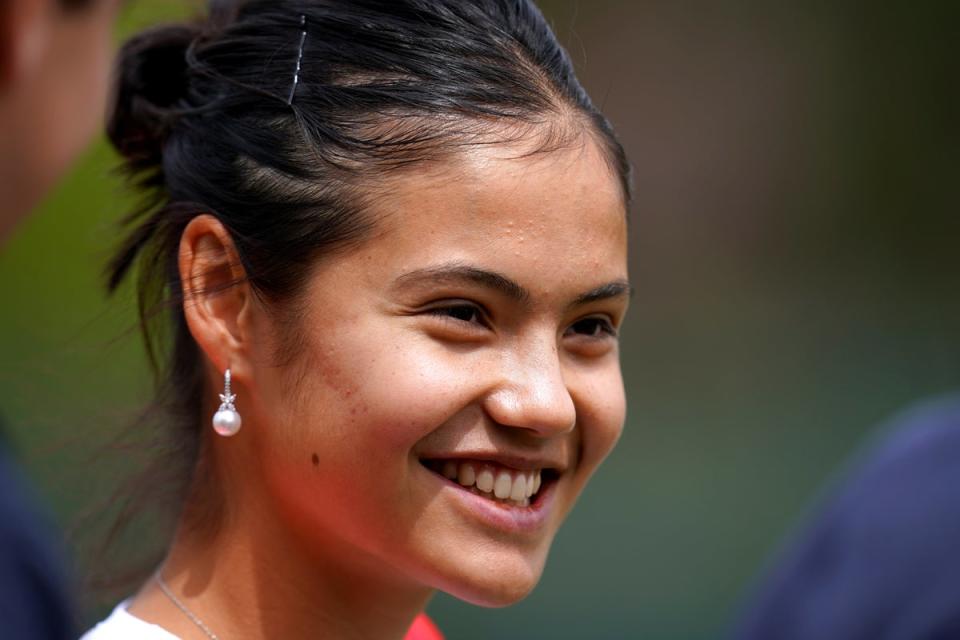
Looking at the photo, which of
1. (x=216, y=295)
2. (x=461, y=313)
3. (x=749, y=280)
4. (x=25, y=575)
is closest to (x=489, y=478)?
(x=461, y=313)

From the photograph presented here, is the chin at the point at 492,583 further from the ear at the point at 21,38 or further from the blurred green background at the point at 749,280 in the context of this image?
the blurred green background at the point at 749,280

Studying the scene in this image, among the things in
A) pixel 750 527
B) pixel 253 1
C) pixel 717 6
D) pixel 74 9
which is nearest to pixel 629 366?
pixel 750 527

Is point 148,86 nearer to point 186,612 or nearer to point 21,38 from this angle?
point 186,612

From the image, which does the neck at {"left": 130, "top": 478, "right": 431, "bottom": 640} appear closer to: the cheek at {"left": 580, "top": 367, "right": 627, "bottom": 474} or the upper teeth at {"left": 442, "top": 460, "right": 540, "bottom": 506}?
the upper teeth at {"left": 442, "top": 460, "right": 540, "bottom": 506}

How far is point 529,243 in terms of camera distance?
7.84 feet

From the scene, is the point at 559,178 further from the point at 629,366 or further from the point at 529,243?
the point at 629,366

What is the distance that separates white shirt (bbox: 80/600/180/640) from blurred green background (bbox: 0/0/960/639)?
4904mm

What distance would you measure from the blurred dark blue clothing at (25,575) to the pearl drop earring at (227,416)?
913mm

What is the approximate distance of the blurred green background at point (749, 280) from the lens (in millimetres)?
7781

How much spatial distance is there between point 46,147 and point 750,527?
6808mm

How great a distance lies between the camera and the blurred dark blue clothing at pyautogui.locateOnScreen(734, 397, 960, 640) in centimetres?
178

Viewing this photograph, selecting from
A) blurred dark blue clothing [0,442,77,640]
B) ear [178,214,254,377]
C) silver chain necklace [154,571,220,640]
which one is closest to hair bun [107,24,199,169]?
ear [178,214,254,377]

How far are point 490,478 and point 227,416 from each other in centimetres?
47

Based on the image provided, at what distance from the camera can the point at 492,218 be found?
2.38 meters
